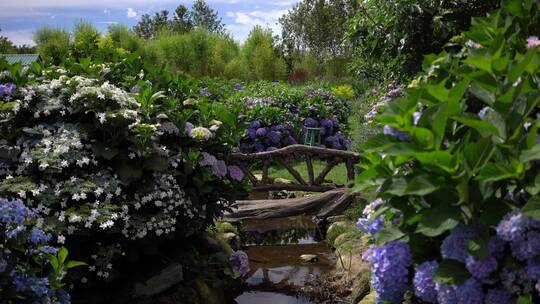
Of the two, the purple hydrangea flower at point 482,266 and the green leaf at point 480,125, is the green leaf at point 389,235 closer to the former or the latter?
the purple hydrangea flower at point 482,266

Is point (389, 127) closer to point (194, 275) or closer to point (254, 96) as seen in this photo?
point (194, 275)

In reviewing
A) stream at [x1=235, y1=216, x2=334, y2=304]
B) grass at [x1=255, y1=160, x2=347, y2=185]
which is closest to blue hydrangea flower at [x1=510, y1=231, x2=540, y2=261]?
stream at [x1=235, y1=216, x2=334, y2=304]

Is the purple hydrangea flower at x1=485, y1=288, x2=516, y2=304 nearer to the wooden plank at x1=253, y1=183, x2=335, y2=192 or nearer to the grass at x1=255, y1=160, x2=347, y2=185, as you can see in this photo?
the wooden plank at x1=253, y1=183, x2=335, y2=192

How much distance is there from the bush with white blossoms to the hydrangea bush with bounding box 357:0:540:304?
2.18 m

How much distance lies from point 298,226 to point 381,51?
8.69 ft

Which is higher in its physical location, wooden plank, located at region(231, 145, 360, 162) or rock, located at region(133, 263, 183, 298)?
wooden plank, located at region(231, 145, 360, 162)

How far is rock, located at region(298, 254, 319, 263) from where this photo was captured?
6.34 m

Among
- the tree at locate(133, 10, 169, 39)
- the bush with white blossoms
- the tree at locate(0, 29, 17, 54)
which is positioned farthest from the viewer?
the tree at locate(133, 10, 169, 39)

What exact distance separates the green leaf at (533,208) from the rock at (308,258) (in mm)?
4938

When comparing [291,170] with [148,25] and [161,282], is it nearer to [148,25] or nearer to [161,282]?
[161,282]

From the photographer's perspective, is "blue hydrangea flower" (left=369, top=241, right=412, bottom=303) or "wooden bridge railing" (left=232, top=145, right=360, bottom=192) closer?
"blue hydrangea flower" (left=369, top=241, right=412, bottom=303)

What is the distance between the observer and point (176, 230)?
4.32 m

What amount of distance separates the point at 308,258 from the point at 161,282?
2.55 metres

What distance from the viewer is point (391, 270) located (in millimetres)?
1835
